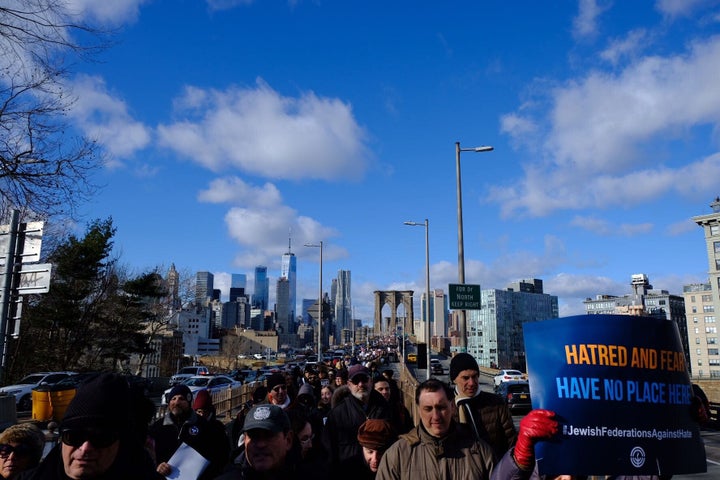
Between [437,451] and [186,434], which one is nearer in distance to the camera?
[437,451]

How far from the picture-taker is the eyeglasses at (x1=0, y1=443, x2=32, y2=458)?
3.58 meters

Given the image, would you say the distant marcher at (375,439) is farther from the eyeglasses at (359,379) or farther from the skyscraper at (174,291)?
the skyscraper at (174,291)

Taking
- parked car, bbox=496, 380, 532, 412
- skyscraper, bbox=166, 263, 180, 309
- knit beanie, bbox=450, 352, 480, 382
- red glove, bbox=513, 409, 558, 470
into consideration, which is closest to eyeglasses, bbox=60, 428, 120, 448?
red glove, bbox=513, 409, 558, 470

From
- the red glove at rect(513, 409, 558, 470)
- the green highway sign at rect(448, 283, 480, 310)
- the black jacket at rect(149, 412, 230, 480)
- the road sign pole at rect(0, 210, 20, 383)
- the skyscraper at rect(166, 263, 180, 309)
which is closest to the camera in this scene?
the red glove at rect(513, 409, 558, 470)

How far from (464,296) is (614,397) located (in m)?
11.4

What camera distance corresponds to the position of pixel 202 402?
570 cm

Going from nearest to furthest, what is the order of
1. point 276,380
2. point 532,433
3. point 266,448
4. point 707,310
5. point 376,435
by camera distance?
point 532,433 → point 266,448 → point 376,435 → point 276,380 → point 707,310

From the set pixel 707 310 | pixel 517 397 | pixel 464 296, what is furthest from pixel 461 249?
pixel 707 310

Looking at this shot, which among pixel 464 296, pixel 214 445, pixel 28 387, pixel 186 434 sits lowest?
pixel 28 387

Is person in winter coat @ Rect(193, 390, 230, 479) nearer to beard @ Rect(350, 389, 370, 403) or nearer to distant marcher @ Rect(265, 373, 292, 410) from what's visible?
distant marcher @ Rect(265, 373, 292, 410)

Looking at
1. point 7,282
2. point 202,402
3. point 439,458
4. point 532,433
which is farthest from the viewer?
point 7,282

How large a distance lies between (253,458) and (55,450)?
93 cm

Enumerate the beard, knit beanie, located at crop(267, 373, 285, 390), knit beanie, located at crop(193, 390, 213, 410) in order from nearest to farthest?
knit beanie, located at crop(193, 390, 213, 410), the beard, knit beanie, located at crop(267, 373, 285, 390)

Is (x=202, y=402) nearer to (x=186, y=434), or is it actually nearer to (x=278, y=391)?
(x=186, y=434)
